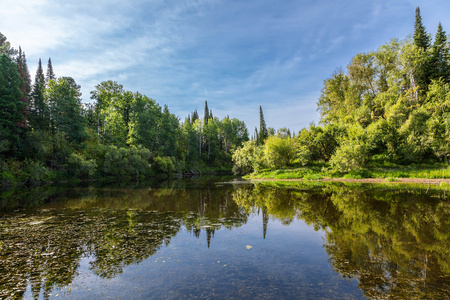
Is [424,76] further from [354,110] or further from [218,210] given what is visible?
[218,210]

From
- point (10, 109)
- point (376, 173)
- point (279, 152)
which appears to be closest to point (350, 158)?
point (376, 173)

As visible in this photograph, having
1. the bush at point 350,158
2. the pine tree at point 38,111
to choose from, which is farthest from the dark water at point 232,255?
the pine tree at point 38,111

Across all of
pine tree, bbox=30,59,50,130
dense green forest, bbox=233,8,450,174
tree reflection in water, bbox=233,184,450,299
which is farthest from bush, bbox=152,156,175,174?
tree reflection in water, bbox=233,184,450,299

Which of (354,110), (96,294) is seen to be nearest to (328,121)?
(354,110)

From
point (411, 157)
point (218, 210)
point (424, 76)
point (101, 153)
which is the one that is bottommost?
point (218, 210)

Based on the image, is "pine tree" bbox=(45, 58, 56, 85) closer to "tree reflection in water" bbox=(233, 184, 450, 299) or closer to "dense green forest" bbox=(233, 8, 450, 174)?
"dense green forest" bbox=(233, 8, 450, 174)

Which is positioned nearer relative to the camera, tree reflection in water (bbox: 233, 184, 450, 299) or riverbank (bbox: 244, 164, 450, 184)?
tree reflection in water (bbox: 233, 184, 450, 299)

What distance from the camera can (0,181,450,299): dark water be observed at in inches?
192

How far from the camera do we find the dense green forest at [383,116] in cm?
3039

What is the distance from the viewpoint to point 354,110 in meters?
41.6

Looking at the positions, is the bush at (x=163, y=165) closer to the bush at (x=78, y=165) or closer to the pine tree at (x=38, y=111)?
the bush at (x=78, y=165)

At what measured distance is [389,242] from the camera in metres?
7.24

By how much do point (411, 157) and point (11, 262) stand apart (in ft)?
131

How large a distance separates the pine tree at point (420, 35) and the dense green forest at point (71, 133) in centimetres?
5695
